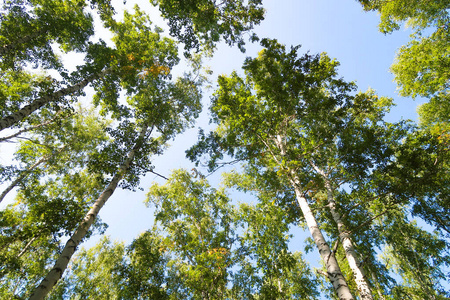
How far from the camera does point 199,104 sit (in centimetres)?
1596

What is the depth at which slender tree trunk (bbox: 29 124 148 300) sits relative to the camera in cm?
469

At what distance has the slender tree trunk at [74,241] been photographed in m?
4.69

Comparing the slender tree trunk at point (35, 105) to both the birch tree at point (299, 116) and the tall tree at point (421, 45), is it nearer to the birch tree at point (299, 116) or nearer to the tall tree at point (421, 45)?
the birch tree at point (299, 116)

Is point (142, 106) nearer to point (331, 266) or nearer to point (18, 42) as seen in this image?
point (18, 42)

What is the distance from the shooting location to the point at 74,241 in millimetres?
5938

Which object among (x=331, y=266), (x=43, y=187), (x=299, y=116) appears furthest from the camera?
(x=43, y=187)

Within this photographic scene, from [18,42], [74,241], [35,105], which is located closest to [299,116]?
[74,241]

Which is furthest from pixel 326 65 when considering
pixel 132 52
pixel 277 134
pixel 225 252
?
pixel 132 52

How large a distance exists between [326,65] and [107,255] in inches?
773

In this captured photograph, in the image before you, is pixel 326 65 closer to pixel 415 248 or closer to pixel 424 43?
pixel 424 43

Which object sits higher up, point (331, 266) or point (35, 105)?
point (35, 105)

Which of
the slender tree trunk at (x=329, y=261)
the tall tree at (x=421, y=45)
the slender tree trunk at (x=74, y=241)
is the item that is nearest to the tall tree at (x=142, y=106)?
the slender tree trunk at (x=74, y=241)

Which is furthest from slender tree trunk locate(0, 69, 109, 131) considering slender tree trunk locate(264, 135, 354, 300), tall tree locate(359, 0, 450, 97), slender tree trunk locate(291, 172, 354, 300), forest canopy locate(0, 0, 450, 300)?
tall tree locate(359, 0, 450, 97)

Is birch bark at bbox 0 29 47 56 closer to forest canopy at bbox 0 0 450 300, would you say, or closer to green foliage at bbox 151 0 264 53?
forest canopy at bbox 0 0 450 300
